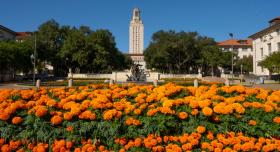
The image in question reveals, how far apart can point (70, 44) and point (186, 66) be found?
32.0 meters

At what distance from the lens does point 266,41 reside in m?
69.7

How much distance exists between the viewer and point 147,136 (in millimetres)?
6871

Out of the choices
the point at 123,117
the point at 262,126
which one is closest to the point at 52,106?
the point at 123,117

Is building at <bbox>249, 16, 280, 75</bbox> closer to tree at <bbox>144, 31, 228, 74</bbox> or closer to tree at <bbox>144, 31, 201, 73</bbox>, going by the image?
tree at <bbox>144, 31, 228, 74</bbox>

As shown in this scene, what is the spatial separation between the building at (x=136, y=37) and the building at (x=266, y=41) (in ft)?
309

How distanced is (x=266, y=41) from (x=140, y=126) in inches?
2689

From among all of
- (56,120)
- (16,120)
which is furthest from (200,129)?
(16,120)

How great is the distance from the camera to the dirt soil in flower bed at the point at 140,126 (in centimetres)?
670

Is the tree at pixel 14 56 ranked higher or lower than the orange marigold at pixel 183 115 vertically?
higher

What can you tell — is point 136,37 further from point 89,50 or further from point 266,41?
point 266,41

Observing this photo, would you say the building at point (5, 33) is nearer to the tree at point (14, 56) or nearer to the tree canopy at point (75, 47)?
the tree canopy at point (75, 47)

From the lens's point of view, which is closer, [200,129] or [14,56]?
[200,129]

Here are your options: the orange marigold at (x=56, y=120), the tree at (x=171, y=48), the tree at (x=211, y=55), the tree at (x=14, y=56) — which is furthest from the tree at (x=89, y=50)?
the orange marigold at (x=56, y=120)

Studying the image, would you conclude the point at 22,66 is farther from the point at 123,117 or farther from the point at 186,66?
the point at 123,117
